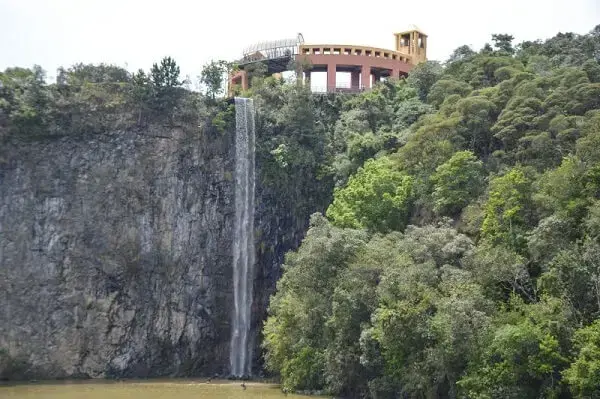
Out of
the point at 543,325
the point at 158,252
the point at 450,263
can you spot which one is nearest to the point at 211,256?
the point at 158,252

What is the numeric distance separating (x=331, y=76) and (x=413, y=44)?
7890 millimetres

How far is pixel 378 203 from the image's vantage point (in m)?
33.8

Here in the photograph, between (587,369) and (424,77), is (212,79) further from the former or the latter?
(587,369)

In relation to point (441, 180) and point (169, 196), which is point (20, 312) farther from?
point (441, 180)

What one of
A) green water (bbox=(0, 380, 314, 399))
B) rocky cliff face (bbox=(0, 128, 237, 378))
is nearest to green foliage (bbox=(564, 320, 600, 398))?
green water (bbox=(0, 380, 314, 399))

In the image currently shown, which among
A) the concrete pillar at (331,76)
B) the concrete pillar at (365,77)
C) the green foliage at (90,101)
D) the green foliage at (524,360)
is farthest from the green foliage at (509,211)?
the concrete pillar at (365,77)

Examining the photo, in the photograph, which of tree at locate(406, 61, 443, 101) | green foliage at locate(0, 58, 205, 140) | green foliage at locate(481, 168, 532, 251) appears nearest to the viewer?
green foliage at locate(481, 168, 532, 251)

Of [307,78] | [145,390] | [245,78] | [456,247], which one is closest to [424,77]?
[307,78]

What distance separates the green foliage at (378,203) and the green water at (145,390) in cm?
751

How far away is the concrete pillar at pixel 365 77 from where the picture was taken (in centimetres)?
4934

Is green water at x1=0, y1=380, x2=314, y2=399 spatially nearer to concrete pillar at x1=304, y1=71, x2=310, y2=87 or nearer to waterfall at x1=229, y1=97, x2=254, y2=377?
waterfall at x1=229, y1=97, x2=254, y2=377

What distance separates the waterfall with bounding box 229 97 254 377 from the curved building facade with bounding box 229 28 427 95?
5676 mm

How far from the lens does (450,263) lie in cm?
2675

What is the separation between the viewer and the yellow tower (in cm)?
5375
